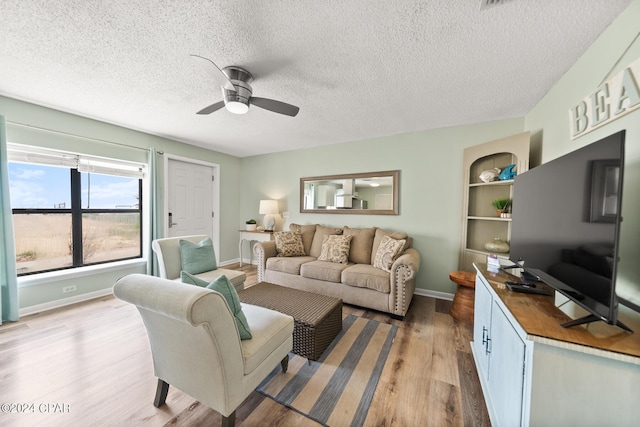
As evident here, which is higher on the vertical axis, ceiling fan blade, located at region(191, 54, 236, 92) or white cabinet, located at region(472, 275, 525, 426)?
ceiling fan blade, located at region(191, 54, 236, 92)

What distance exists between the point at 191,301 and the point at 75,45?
2.06 m

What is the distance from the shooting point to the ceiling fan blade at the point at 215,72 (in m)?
1.41

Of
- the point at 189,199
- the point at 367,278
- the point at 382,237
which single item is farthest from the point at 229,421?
the point at 189,199

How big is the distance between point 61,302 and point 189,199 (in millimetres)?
2080

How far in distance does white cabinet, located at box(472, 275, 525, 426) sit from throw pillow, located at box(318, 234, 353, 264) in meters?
1.69

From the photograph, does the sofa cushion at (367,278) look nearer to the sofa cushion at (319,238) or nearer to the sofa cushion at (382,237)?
the sofa cushion at (382,237)

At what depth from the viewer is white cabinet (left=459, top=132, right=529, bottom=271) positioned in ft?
8.82

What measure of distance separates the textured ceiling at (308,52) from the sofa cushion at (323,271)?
6.32 ft

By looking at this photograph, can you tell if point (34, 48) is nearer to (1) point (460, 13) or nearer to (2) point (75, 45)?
(2) point (75, 45)

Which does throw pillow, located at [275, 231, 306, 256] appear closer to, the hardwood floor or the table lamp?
the table lamp

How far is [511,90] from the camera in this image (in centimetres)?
209

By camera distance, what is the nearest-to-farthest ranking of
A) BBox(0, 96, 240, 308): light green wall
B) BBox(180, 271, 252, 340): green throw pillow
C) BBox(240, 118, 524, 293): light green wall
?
1. BBox(180, 271, 252, 340): green throw pillow
2. BBox(0, 96, 240, 308): light green wall
3. BBox(240, 118, 524, 293): light green wall

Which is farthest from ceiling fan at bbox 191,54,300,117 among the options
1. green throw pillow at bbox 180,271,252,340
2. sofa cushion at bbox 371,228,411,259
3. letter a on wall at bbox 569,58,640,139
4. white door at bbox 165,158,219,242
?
white door at bbox 165,158,219,242

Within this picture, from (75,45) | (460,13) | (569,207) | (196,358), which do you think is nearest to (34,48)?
(75,45)
